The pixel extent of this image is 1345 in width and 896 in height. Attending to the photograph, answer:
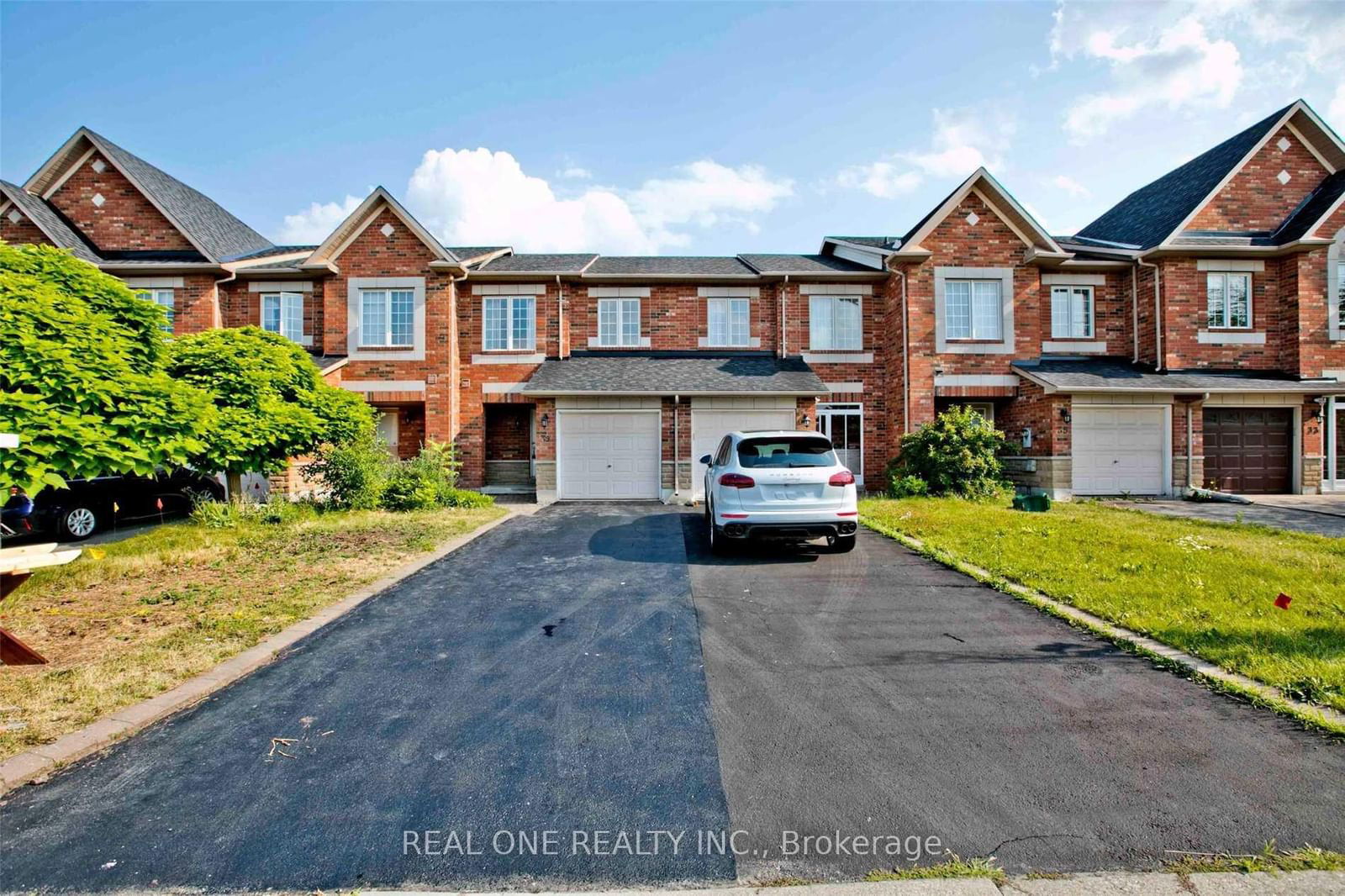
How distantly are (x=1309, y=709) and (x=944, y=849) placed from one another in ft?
9.72

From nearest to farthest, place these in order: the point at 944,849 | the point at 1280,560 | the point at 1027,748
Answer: the point at 944,849 < the point at 1027,748 < the point at 1280,560

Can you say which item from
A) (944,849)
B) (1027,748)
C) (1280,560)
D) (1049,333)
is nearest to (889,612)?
(1027,748)

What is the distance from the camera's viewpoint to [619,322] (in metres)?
18.0

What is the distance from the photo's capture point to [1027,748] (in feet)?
11.0

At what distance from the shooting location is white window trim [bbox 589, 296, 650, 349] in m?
17.9

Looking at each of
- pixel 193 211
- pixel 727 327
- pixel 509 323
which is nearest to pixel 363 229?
pixel 509 323

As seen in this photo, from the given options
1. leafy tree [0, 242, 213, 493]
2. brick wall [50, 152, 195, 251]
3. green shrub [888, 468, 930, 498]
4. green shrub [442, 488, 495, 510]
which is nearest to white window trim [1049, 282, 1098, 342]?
green shrub [888, 468, 930, 498]

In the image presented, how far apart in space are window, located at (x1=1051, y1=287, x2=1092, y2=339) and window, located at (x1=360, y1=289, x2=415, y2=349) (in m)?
18.4

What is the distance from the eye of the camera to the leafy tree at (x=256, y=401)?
10.9 meters

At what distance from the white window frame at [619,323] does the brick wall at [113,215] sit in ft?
38.7

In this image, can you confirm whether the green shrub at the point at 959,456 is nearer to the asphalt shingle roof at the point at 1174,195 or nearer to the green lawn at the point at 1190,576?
the green lawn at the point at 1190,576

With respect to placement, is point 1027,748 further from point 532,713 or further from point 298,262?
point 298,262

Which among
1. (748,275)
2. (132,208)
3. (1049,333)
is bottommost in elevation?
(1049,333)

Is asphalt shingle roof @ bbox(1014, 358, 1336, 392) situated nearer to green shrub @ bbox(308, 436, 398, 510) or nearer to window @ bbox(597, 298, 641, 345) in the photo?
window @ bbox(597, 298, 641, 345)
